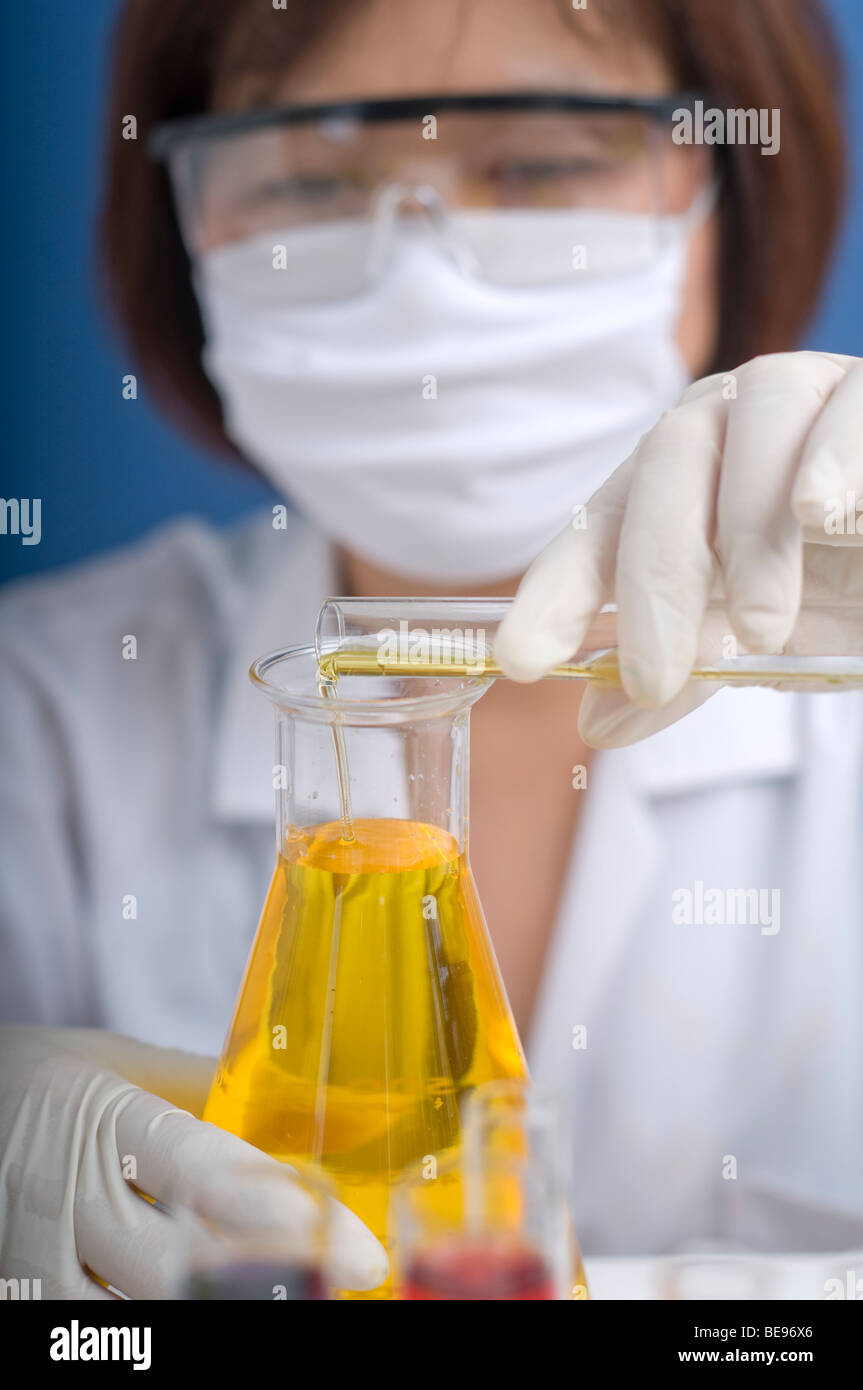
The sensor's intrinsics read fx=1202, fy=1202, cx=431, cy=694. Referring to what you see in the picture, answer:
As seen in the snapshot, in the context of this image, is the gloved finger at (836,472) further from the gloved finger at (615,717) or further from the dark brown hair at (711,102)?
the dark brown hair at (711,102)

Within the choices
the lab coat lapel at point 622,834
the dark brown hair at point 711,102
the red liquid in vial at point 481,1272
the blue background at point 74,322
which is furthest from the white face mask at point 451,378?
the red liquid in vial at point 481,1272

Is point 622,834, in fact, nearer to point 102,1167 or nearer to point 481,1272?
point 102,1167

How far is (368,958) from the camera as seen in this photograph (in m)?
0.53

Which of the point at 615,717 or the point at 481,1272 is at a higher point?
the point at 615,717

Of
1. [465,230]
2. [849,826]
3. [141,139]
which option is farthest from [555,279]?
[849,826]

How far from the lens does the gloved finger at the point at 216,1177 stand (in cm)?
47

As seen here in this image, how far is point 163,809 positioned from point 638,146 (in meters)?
0.93

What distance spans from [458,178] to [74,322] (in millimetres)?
707

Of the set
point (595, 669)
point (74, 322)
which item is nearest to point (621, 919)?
point (595, 669)

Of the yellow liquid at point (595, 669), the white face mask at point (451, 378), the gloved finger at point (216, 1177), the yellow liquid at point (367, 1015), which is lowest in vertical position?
the gloved finger at point (216, 1177)

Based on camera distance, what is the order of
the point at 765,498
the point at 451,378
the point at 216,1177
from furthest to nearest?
the point at 451,378, the point at 765,498, the point at 216,1177

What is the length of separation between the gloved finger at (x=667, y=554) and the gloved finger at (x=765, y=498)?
1cm

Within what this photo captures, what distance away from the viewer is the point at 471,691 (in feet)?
1.81

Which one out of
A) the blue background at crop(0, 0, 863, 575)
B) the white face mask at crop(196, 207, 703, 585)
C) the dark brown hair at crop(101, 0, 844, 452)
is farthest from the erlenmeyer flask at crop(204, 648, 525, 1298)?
the blue background at crop(0, 0, 863, 575)
